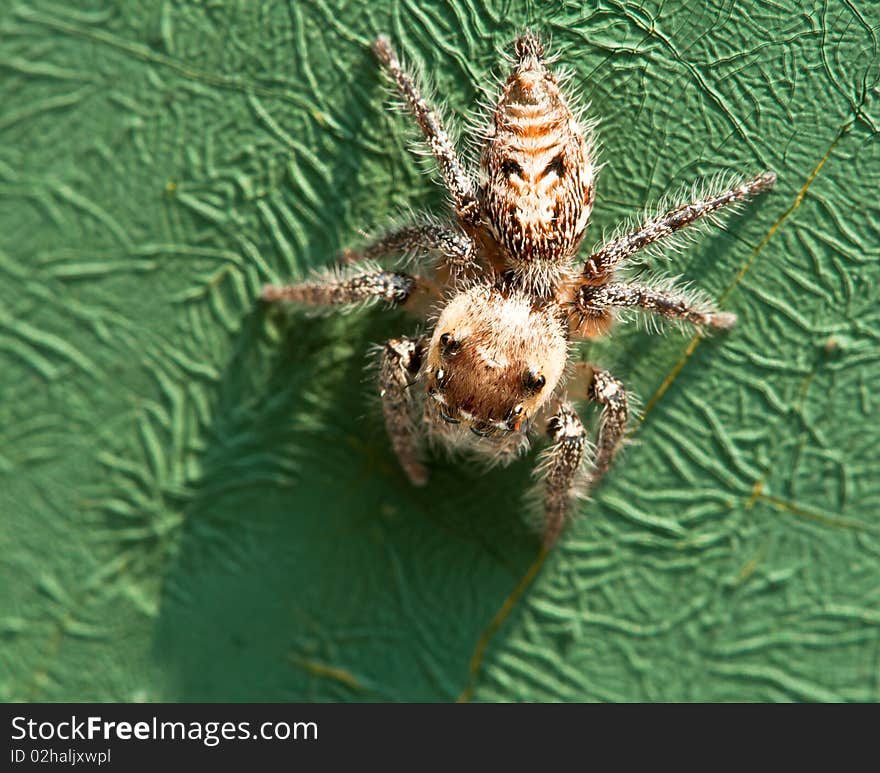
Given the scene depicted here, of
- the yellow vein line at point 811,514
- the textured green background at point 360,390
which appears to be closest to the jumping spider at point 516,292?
the textured green background at point 360,390

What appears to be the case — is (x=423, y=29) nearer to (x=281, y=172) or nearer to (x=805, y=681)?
(x=281, y=172)

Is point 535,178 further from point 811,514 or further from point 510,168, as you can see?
point 811,514

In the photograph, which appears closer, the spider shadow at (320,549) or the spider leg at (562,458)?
the spider leg at (562,458)

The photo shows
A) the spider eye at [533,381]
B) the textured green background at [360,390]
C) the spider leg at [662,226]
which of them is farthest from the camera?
the textured green background at [360,390]

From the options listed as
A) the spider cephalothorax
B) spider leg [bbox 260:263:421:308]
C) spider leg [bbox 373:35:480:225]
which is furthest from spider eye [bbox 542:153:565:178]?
spider leg [bbox 260:263:421:308]

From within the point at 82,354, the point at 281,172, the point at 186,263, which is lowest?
the point at 82,354

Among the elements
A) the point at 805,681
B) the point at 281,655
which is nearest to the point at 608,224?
the point at 805,681

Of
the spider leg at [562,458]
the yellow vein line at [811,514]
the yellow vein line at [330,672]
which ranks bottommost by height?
the yellow vein line at [330,672]

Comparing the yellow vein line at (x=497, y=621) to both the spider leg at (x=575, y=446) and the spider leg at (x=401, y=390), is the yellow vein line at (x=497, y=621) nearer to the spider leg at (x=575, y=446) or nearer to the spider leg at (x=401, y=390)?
the spider leg at (x=575, y=446)
